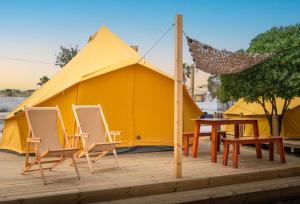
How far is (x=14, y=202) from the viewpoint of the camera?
3.51 m

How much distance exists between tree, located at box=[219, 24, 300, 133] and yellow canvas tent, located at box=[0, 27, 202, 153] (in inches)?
44.5

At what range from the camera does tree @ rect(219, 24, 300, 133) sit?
283 inches

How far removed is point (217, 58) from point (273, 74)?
200cm

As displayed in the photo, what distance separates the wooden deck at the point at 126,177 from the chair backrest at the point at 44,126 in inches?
15.3

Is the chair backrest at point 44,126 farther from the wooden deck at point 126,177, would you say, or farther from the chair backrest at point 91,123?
the chair backrest at point 91,123

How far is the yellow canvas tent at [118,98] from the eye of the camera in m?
6.91

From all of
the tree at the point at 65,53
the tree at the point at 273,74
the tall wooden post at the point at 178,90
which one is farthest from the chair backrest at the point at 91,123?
the tree at the point at 65,53

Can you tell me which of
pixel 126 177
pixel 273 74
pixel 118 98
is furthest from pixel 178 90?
pixel 273 74

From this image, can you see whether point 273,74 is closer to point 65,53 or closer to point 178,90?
point 178,90

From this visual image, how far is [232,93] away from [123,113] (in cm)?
244

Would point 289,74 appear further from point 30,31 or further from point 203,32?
point 30,31

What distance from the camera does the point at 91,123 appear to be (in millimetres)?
5867

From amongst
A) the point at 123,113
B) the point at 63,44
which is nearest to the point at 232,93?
the point at 123,113

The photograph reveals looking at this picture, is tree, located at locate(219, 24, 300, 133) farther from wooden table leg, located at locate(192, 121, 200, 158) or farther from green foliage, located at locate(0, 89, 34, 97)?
green foliage, located at locate(0, 89, 34, 97)
